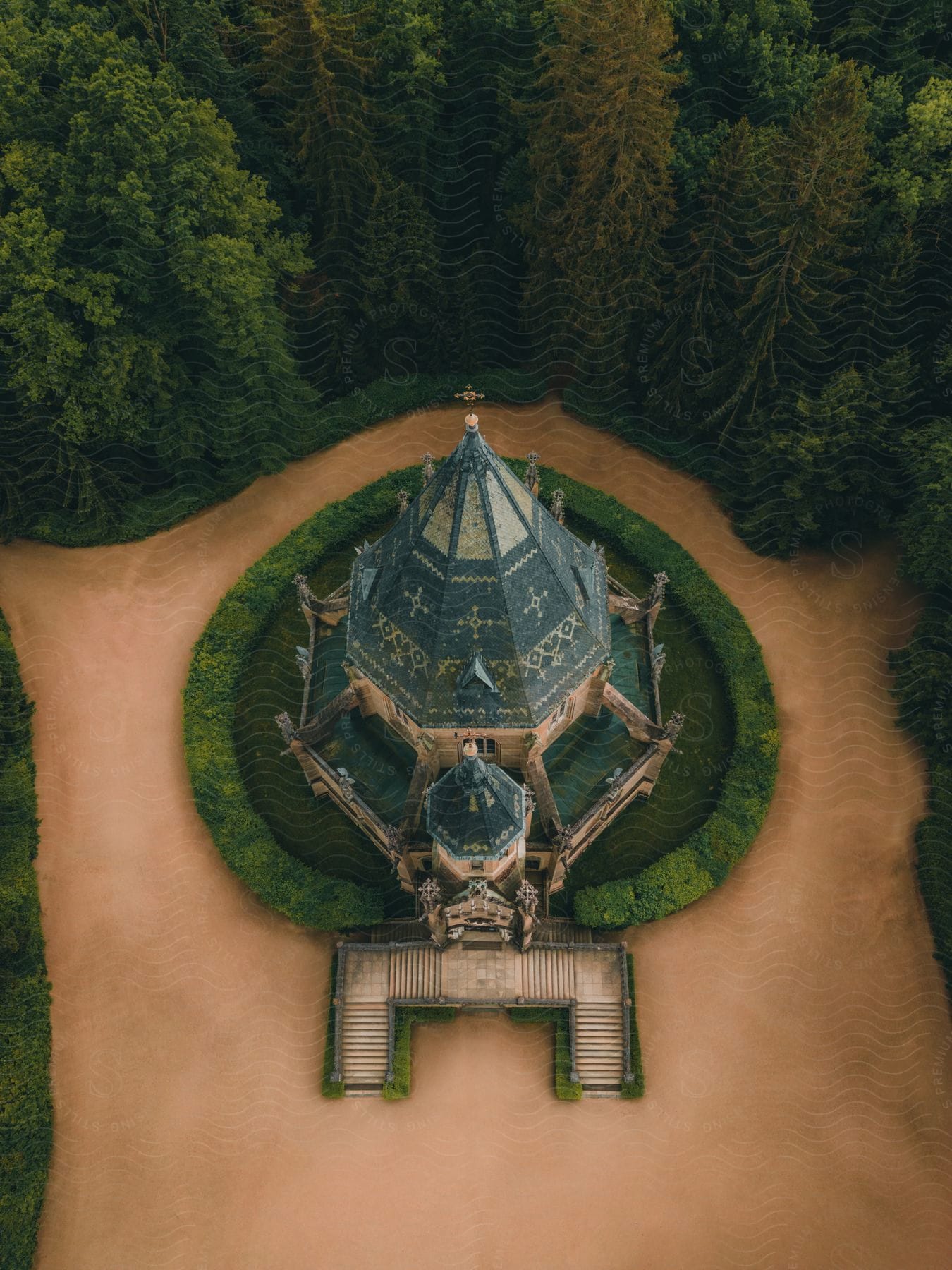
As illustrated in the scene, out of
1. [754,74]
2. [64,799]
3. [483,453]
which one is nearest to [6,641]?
[64,799]

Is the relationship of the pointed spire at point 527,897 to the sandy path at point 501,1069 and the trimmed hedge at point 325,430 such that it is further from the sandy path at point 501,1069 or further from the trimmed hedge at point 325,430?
the trimmed hedge at point 325,430

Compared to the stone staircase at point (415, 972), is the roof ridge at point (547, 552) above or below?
above

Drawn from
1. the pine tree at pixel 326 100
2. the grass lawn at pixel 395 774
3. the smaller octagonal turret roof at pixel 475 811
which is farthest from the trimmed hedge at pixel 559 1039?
the pine tree at pixel 326 100

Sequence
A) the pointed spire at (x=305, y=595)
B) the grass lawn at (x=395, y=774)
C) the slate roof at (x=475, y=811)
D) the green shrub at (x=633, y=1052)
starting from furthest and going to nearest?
the pointed spire at (x=305, y=595) < the grass lawn at (x=395, y=774) < the green shrub at (x=633, y=1052) < the slate roof at (x=475, y=811)

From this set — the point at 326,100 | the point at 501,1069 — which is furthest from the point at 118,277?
the point at 501,1069

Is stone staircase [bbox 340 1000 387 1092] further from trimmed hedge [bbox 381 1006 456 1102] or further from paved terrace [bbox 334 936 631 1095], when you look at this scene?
trimmed hedge [bbox 381 1006 456 1102]

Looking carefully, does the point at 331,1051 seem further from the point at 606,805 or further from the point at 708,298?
the point at 708,298

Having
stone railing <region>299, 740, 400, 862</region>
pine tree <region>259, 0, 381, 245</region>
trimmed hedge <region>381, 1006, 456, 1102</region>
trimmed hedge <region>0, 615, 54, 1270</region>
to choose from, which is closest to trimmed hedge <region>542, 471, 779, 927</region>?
Result: trimmed hedge <region>381, 1006, 456, 1102</region>
